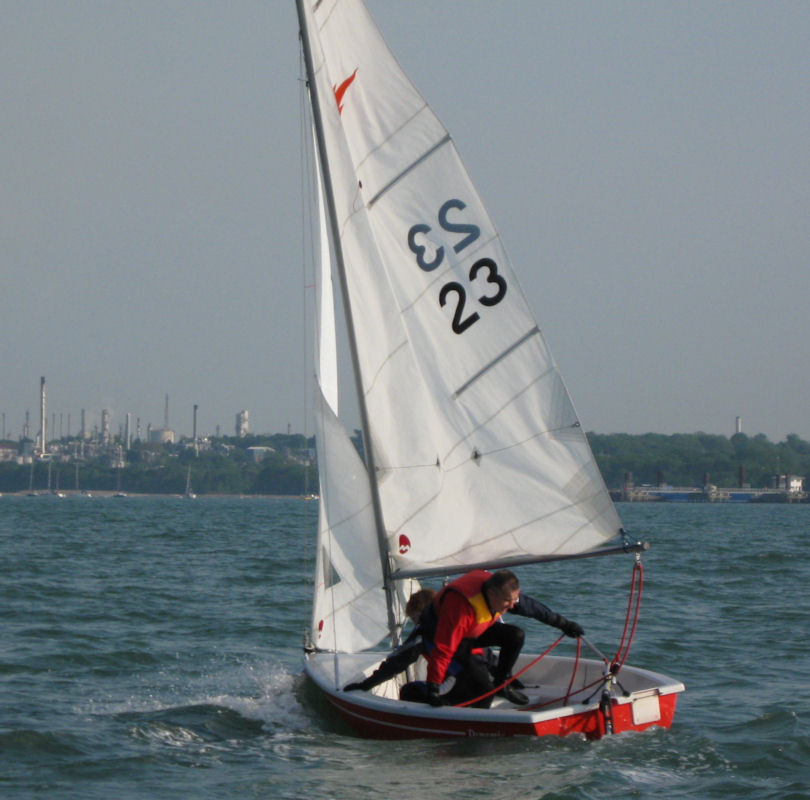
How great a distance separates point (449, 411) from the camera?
341 inches

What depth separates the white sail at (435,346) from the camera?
8492mm

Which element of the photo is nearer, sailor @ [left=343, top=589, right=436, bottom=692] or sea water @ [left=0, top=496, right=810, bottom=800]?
sea water @ [left=0, top=496, right=810, bottom=800]

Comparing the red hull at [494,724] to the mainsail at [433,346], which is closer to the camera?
the red hull at [494,724]

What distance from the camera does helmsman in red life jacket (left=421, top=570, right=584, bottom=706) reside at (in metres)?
7.82

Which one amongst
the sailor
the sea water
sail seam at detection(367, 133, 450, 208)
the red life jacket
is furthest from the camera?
sail seam at detection(367, 133, 450, 208)

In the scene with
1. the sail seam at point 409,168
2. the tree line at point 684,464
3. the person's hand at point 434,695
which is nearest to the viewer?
the person's hand at point 434,695

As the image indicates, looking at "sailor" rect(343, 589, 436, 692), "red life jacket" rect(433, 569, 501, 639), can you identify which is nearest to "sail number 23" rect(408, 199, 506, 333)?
"red life jacket" rect(433, 569, 501, 639)

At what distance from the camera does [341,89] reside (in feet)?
28.3

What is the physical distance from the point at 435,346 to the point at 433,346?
0.01 m

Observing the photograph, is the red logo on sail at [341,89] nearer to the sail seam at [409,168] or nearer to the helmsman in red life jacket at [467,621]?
the sail seam at [409,168]

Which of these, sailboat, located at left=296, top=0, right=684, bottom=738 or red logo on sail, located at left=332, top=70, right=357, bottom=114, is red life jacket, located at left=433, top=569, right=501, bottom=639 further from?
red logo on sail, located at left=332, top=70, right=357, bottom=114

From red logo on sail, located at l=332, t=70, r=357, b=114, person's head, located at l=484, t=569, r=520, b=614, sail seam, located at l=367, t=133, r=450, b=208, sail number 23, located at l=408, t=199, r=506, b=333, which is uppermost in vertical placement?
red logo on sail, located at l=332, t=70, r=357, b=114

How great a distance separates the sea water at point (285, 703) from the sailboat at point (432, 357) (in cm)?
64

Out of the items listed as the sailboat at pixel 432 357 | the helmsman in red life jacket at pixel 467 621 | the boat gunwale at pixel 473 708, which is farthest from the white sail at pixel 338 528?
the helmsman in red life jacket at pixel 467 621
